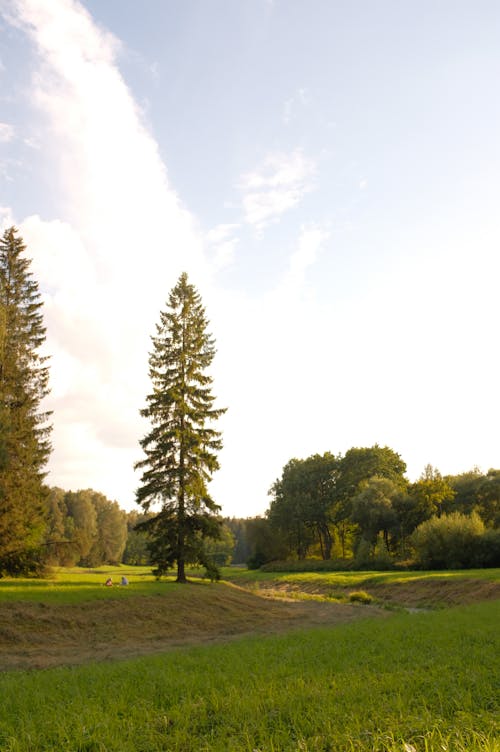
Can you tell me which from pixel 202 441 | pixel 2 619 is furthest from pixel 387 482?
pixel 2 619

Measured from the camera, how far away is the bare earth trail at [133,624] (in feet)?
51.7

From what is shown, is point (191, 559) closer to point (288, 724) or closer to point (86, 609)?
point (86, 609)

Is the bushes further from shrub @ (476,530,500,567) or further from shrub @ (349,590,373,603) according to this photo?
shrub @ (349,590,373,603)

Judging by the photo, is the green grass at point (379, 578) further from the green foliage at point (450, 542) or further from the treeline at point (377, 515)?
the treeline at point (377, 515)

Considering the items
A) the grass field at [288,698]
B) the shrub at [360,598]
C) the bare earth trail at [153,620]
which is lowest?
the shrub at [360,598]

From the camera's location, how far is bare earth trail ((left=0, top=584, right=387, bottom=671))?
15758 millimetres

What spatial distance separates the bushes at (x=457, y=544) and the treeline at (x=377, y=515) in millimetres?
90

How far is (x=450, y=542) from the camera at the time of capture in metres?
47.4

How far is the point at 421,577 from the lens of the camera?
1554 inches

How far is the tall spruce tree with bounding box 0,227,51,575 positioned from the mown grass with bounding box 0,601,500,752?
62.0 ft

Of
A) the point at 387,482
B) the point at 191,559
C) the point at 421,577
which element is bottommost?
the point at 421,577

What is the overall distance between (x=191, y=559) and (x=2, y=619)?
48.2ft

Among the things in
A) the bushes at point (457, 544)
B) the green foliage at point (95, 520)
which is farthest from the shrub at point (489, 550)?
the green foliage at point (95, 520)

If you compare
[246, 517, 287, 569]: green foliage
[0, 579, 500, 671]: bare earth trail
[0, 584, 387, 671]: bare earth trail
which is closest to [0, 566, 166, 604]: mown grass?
[0, 579, 500, 671]: bare earth trail
